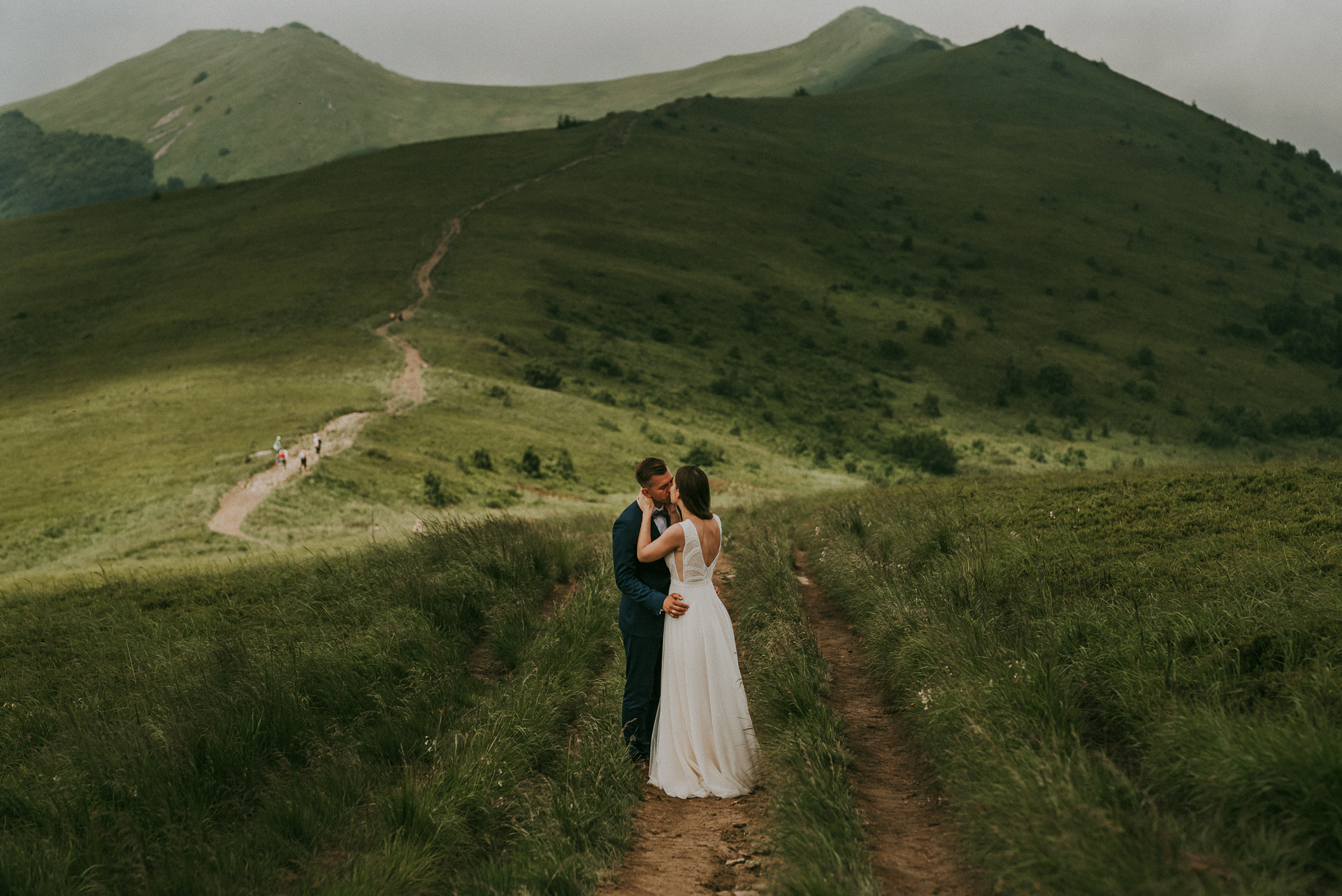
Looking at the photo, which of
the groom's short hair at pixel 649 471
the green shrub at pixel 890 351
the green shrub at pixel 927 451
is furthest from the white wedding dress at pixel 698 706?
the green shrub at pixel 890 351

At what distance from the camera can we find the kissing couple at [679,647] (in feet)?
19.4

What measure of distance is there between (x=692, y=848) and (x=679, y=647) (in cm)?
140

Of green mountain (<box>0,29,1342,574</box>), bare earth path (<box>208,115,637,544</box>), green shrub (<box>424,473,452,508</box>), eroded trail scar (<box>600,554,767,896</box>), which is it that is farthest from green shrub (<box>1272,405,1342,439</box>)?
eroded trail scar (<box>600,554,767,896</box>)

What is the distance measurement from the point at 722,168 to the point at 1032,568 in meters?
95.7

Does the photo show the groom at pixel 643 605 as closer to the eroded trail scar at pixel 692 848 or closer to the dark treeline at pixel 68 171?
the eroded trail scar at pixel 692 848

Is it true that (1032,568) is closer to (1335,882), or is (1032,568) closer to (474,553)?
(1335,882)

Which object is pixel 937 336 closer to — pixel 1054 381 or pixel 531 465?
pixel 1054 381

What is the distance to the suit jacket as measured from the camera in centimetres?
615

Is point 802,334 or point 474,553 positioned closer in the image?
point 474,553

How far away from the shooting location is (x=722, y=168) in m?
97.3

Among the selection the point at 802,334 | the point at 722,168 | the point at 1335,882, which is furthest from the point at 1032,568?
the point at 722,168

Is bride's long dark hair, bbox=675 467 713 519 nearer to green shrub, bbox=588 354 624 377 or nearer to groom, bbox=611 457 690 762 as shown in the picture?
groom, bbox=611 457 690 762

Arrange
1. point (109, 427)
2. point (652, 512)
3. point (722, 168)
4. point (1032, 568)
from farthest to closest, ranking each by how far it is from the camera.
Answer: point (722, 168)
point (109, 427)
point (1032, 568)
point (652, 512)

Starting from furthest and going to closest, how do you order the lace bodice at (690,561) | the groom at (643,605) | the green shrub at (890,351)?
the green shrub at (890,351)
the groom at (643,605)
the lace bodice at (690,561)
